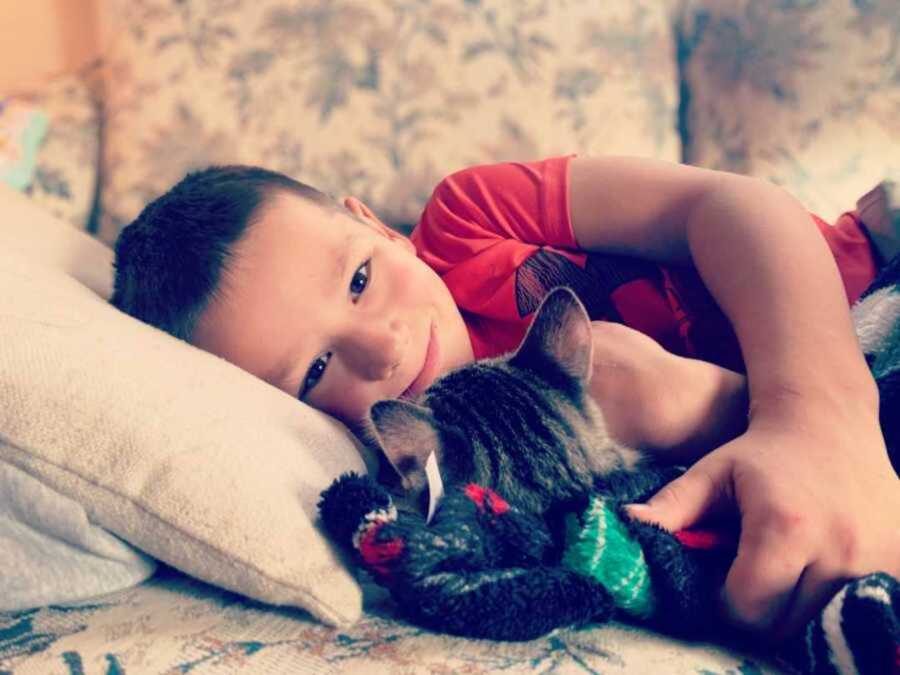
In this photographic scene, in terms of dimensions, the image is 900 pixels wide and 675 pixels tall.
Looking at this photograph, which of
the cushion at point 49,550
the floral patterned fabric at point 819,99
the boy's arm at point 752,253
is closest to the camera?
the cushion at point 49,550

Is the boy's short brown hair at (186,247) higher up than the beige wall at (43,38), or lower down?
lower down

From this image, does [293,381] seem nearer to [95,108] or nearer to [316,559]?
[316,559]

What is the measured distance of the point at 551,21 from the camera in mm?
1674

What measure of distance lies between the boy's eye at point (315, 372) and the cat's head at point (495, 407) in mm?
257

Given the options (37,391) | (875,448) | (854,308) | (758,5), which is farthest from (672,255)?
(758,5)

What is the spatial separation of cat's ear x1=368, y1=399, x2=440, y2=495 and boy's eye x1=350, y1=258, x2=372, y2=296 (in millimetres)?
342

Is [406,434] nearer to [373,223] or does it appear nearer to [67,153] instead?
[373,223]

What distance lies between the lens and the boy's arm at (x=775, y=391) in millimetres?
627

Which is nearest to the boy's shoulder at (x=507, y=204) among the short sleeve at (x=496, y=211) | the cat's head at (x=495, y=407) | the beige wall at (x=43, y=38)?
the short sleeve at (x=496, y=211)

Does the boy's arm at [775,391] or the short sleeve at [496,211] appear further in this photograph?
the short sleeve at [496,211]

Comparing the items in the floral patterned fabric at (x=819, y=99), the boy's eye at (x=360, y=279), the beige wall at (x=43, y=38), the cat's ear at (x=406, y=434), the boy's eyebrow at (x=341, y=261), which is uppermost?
the beige wall at (x=43, y=38)

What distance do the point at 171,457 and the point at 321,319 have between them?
0.33m

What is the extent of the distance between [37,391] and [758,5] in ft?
5.10

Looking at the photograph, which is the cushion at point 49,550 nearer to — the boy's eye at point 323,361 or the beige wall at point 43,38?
the boy's eye at point 323,361
